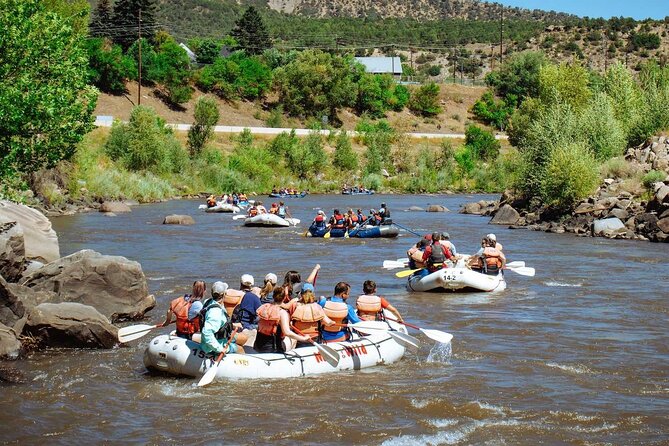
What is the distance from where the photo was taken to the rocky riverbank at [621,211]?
111ft

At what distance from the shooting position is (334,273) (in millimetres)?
24828

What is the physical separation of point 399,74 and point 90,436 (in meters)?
113

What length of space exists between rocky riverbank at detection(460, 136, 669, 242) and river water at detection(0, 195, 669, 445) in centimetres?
1054

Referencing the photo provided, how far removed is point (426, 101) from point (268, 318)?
9548cm

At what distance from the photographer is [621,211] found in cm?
3566

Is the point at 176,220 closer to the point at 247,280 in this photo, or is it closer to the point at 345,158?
the point at 247,280

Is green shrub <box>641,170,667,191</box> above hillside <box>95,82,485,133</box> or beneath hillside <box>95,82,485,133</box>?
beneath

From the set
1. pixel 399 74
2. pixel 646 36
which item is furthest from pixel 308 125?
pixel 646 36

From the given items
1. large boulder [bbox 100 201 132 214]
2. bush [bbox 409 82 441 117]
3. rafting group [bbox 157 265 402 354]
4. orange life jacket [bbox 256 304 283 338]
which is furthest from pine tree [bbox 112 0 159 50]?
orange life jacket [bbox 256 304 283 338]

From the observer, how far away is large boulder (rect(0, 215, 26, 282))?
17.2 meters

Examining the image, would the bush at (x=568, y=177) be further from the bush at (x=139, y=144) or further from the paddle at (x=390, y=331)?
the bush at (x=139, y=144)

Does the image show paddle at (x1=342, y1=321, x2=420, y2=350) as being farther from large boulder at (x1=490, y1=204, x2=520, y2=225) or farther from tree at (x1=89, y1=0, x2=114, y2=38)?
tree at (x1=89, y1=0, x2=114, y2=38)

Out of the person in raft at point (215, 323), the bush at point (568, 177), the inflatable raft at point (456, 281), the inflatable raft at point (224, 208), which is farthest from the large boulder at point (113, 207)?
the person in raft at point (215, 323)

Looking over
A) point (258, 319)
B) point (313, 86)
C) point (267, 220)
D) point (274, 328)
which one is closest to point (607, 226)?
point (267, 220)
